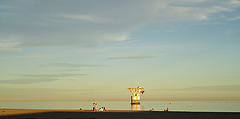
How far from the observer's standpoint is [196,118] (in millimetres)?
29359

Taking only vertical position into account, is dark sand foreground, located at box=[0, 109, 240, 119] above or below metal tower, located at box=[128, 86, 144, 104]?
below

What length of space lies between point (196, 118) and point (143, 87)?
89228 millimetres

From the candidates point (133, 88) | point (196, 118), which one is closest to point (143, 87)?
point (133, 88)

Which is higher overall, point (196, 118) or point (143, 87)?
point (143, 87)

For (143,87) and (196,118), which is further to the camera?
(143,87)

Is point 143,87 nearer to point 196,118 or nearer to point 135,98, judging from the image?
point 135,98

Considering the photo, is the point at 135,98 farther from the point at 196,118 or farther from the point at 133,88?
the point at 196,118

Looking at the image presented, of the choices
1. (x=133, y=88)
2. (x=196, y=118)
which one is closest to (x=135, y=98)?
(x=133, y=88)

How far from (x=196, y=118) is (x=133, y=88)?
3490 inches

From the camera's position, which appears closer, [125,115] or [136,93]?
[125,115]

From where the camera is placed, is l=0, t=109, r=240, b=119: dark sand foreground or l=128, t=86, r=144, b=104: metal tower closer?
l=0, t=109, r=240, b=119: dark sand foreground

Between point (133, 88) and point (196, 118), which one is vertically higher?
point (133, 88)

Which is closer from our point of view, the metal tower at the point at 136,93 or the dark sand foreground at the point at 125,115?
the dark sand foreground at the point at 125,115

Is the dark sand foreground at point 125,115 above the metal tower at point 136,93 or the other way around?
the other way around
